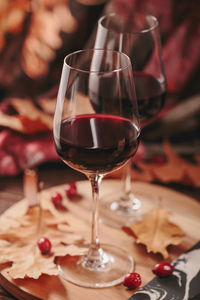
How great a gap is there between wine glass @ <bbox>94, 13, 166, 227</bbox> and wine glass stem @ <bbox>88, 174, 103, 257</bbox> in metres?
0.16

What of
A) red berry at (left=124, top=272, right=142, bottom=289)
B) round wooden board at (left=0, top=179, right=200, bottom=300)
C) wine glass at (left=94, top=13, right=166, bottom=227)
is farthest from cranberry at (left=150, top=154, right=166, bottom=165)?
red berry at (left=124, top=272, right=142, bottom=289)

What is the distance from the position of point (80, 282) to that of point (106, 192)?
0.41 meters

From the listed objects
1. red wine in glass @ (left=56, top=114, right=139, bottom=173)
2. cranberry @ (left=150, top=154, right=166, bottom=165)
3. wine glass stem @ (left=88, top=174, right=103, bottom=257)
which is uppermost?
red wine in glass @ (left=56, top=114, right=139, bottom=173)

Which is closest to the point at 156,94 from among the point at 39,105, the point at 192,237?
the point at 192,237

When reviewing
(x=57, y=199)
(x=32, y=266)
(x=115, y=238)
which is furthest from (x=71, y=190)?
(x=32, y=266)

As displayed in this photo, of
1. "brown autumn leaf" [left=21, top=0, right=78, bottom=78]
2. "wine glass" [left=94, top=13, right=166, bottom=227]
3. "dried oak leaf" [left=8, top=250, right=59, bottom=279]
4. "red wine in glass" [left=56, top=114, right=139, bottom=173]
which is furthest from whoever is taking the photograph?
"brown autumn leaf" [left=21, top=0, right=78, bottom=78]

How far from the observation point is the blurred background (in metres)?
1.63

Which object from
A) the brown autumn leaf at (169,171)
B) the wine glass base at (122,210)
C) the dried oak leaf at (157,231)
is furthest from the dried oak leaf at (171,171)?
the dried oak leaf at (157,231)

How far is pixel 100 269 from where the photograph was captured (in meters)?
1.10

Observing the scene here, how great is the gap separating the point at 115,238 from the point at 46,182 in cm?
42

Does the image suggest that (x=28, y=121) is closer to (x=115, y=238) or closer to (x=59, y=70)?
(x=59, y=70)

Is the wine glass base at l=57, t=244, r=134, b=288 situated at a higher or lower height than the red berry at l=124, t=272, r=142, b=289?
lower

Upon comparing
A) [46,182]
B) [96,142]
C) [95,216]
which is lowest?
[46,182]

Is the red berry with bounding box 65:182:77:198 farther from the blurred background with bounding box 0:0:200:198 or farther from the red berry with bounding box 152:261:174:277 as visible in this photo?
the red berry with bounding box 152:261:174:277
